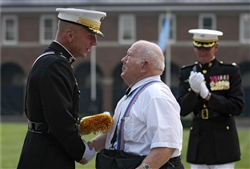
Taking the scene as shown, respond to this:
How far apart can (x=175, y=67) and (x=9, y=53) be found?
40.6ft

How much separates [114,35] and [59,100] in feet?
121

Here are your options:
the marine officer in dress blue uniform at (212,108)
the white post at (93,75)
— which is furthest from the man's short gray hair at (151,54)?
the white post at (93,75)

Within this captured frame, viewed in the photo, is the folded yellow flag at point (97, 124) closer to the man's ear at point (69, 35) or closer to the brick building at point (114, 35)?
the man's ear at point (69, 35)

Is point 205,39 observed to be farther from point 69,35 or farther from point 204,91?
point 69,35

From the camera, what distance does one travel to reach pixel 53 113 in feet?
13.9

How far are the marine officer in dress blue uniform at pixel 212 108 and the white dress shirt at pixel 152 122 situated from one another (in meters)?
1.80

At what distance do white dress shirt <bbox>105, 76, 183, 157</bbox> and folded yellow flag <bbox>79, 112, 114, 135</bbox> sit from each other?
5.2 inches

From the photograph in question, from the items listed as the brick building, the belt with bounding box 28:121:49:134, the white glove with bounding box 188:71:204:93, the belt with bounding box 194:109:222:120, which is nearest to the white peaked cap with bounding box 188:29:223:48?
the white glove with bounding box 188:71:204:93

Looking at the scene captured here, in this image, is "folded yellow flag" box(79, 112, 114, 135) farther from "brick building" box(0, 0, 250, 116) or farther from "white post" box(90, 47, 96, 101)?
"white post" box(90, 47, 96, 101)

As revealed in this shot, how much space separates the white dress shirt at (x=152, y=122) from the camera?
415 cm

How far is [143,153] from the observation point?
170 inches

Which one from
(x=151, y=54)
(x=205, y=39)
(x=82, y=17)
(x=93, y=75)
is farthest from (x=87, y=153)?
(x=93, y=75)

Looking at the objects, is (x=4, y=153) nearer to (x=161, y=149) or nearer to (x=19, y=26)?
(x=161, y=149)

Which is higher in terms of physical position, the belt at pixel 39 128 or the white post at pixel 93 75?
the belt at pixel 39 128
